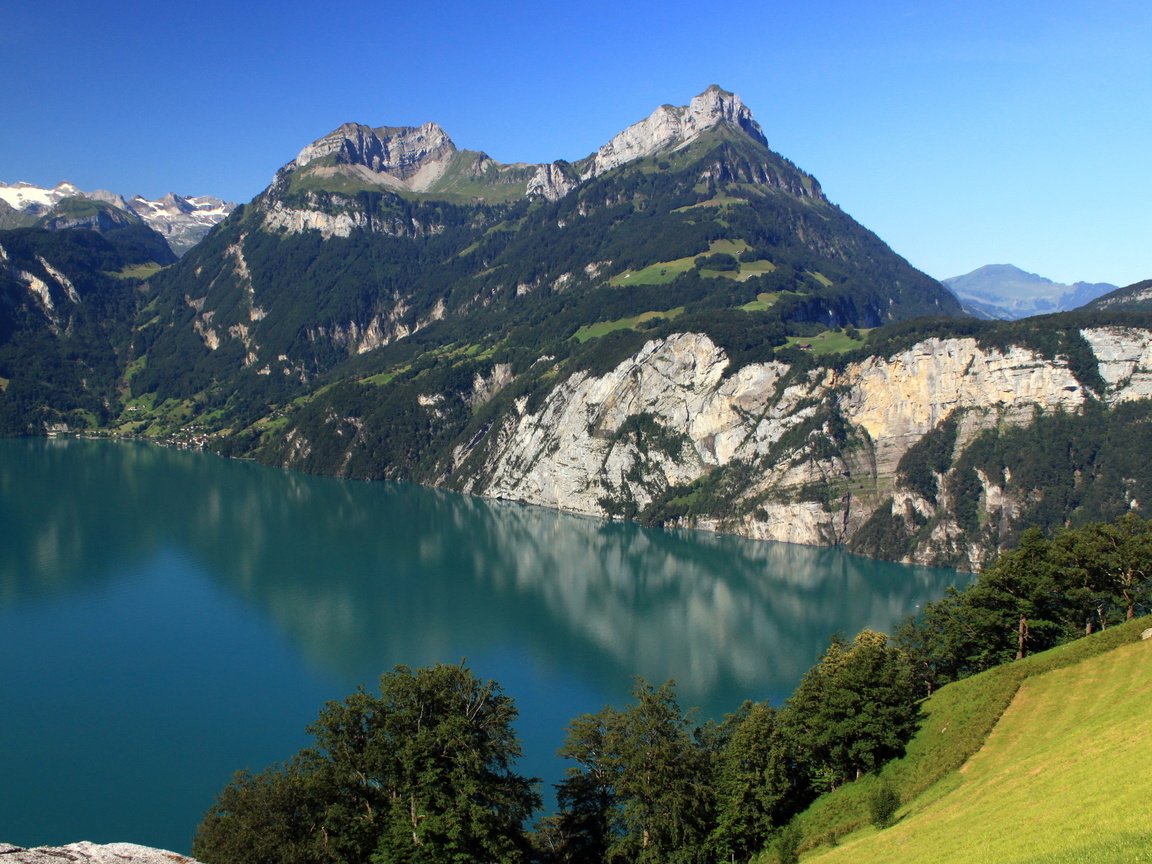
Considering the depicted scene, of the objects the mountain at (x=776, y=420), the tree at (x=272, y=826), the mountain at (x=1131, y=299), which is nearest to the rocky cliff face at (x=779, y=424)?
the mountain at (x=776, y=420)

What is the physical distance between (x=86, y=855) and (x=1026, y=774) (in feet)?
83.0

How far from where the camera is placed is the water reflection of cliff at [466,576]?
255 ft

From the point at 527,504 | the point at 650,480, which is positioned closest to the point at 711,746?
the point at 650,480

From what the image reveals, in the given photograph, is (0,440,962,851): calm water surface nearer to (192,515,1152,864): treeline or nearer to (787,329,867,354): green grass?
(192,515,1152,864): treeline

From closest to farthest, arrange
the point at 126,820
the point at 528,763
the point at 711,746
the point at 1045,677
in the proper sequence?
the point at 1045,677 → the point at 711,746 → the point at 126,820 → the point at 528,763

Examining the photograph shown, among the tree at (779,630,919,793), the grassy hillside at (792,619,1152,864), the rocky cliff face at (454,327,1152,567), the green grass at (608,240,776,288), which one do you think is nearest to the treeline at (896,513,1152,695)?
the grassy hillside at (792,619,1152,864)

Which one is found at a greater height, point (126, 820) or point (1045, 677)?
point (1045, 677)

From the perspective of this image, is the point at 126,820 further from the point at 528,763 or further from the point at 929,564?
the point at 929,564

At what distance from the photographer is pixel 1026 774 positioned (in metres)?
27.6

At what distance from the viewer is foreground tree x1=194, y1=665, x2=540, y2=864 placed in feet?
100

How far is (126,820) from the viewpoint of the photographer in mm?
45188

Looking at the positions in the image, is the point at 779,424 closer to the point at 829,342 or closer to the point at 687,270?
the point at 829,342

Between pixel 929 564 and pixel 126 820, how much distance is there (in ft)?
312

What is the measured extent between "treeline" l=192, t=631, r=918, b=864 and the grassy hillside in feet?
6.69
